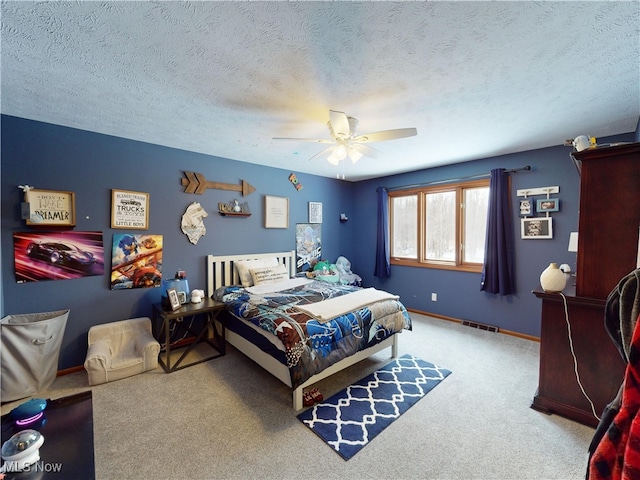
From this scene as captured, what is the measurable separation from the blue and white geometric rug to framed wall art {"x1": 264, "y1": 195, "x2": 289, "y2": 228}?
2.58m

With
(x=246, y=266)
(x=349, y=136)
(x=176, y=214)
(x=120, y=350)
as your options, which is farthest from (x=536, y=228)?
(x=120, y=350)

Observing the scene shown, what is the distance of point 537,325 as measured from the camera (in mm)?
3406

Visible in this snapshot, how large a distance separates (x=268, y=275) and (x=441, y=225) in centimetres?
291

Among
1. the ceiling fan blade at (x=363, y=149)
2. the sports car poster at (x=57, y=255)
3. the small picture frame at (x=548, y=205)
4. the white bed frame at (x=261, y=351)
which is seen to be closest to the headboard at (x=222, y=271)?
the white bed frame at (x=261, y=351)

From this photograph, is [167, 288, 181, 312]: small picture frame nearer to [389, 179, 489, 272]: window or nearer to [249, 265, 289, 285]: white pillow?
[249, 265, 289, 285]: white pillow

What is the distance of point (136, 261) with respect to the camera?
9.93ft

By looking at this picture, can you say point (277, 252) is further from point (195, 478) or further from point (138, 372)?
point (195, 478)

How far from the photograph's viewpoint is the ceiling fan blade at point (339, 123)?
6.33 feet

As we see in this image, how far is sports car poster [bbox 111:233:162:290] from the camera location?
9.51 feet

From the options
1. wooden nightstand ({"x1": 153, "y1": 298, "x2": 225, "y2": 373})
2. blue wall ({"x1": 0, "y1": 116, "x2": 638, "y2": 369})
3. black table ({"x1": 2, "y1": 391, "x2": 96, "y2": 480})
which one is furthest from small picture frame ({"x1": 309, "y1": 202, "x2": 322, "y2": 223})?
black table ({"x1": 2, "y1": 391, "x2": 96, "y2": 480})

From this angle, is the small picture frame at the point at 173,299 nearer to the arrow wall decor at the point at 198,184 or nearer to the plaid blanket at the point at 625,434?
the arrow wall decor at the point at 198,184

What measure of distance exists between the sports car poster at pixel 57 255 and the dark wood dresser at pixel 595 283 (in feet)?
13.7

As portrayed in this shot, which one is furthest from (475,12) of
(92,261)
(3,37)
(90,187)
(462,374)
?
(92,261)

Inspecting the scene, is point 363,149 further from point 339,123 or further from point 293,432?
point 293,432
